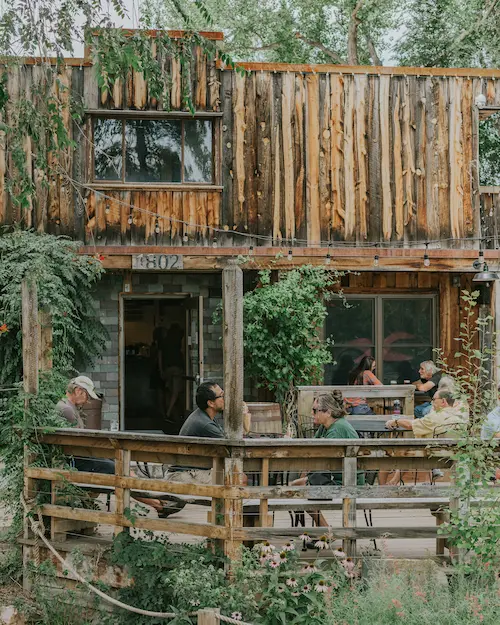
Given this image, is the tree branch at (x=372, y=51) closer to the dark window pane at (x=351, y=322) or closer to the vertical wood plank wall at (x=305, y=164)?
the vertical wood plank wall at (x=305, y=164)

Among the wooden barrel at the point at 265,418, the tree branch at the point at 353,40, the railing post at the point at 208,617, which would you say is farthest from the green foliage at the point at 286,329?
the tree branch at the point at 353,40

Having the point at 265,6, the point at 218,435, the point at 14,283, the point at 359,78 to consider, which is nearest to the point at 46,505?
the point at 218,435

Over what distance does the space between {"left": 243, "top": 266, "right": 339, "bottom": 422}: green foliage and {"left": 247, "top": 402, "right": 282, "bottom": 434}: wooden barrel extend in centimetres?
131

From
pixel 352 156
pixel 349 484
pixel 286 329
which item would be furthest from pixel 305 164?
pixel 349 484

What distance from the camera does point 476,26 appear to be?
20594 mm

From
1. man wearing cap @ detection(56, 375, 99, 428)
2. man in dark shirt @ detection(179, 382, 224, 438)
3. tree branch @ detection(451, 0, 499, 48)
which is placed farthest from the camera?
tree branch @ detection(451, 0, 499, 48)

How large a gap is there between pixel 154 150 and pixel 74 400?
5881 mm

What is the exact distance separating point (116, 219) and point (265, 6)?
11667mm

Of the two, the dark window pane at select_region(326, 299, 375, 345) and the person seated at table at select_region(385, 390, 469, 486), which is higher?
the dark window pane at select_region(326, 299, 375, 345)

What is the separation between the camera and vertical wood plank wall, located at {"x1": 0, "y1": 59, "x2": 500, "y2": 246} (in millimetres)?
13398

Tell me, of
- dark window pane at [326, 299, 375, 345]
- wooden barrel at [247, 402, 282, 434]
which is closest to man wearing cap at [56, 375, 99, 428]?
wooden barrel at [247, 402, 282, 434]

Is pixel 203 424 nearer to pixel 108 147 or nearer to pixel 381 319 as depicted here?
pixel 108 147

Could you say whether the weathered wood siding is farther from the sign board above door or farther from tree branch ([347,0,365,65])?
tree branch ([347,0,365,65])

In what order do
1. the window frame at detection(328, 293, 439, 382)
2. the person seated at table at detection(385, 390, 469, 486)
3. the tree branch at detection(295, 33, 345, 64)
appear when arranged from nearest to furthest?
the person seated at table at detection(385, 390, 469, 486)
the window frame at detection(328, 293, 439, 382)
the tree branch at detection(295, 33, 345, 64)
